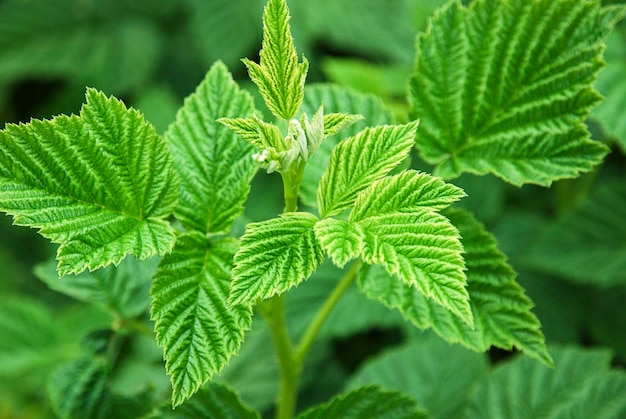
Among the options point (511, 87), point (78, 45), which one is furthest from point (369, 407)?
point (78, 45)

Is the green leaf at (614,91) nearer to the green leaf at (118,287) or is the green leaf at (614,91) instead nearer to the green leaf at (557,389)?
the green leaf at (557,389)

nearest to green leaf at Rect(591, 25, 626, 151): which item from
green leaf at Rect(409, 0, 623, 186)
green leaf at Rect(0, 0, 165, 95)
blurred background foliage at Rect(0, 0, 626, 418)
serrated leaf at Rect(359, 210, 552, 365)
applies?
blurred background foliage at Rect(0, 0, 626, 418)

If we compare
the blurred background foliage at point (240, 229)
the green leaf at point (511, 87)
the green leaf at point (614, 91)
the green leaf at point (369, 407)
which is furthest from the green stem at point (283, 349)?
the green leaf at point (614, 91)

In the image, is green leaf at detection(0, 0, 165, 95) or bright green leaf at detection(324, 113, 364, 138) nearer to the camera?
bright green leaf at detection(324, 113, 364, 138)

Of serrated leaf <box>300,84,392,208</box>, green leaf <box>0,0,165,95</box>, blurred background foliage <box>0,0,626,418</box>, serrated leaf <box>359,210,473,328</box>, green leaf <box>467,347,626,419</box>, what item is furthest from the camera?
green leaf <box>0,0,165,95</box>

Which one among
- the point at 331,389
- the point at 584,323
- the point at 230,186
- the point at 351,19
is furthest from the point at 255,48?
the point at 230,186

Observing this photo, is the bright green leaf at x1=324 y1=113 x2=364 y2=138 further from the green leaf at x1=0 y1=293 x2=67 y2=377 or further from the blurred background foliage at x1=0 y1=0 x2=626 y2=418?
the green leaf at x1=0 y1=293 x2=67 y2=377

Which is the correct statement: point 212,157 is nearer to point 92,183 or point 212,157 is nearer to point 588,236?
point 92,183
